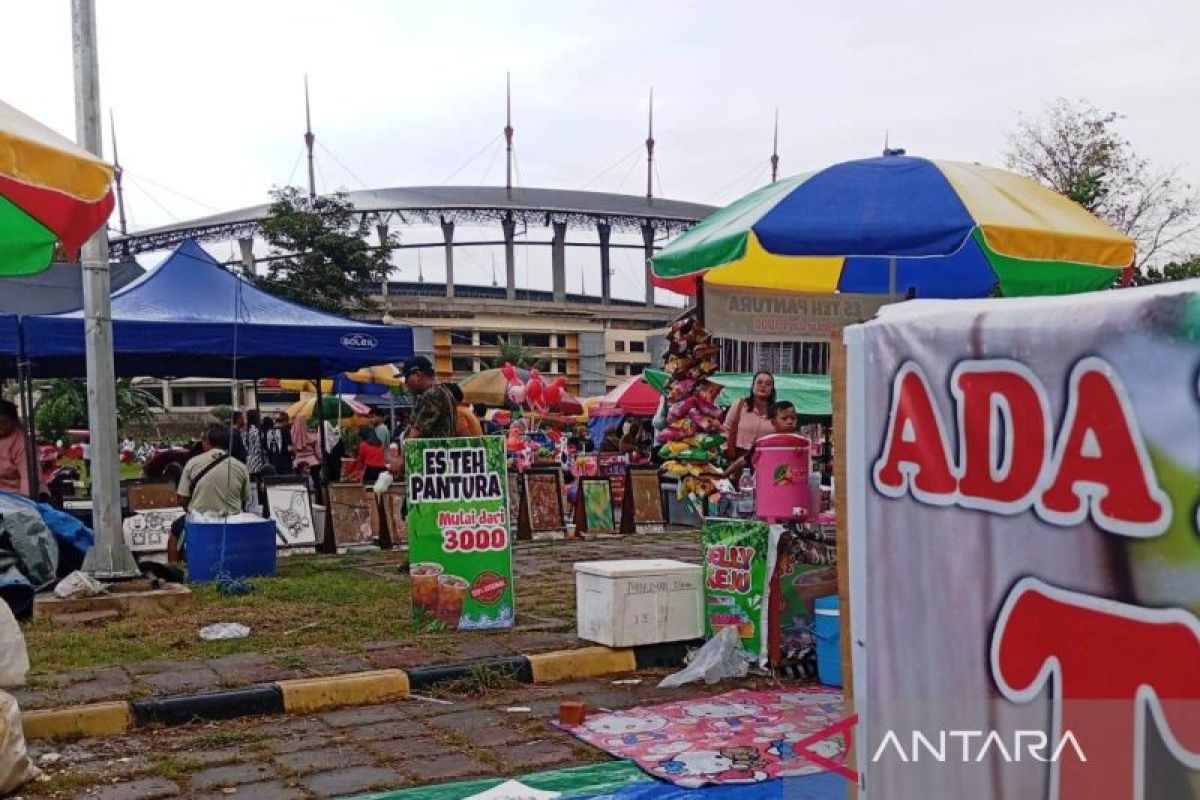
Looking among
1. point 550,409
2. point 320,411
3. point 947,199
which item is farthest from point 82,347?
point 550,409

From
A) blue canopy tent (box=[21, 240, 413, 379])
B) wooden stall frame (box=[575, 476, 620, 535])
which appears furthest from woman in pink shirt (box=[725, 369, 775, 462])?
wooden stall frame (box=[575, 476, 620, 535])

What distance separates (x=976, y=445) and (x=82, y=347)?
11.0m

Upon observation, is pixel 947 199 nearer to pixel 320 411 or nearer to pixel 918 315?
pixel 918 315

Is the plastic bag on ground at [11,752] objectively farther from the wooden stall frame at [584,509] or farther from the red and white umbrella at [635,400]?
the red and white umbrella at [635,400]

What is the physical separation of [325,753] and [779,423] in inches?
155

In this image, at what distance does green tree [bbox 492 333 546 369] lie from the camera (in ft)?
274

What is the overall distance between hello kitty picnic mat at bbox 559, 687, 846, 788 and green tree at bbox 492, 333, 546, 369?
72683 millimetres

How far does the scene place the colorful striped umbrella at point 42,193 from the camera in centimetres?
547

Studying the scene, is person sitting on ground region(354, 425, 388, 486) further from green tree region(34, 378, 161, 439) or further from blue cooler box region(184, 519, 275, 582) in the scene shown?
green tree region(34, 378, 161, 439)

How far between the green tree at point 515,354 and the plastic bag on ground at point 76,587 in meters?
70.1

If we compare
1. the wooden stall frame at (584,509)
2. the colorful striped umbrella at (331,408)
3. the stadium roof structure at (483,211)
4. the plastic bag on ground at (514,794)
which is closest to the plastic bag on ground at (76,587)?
the plastic bag on ground at (514,794)

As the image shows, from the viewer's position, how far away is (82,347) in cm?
1191

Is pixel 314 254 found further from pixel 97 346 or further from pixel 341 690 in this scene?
pixel 341 690

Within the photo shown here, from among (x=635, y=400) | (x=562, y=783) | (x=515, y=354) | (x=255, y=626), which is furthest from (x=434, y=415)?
(x=515, y=354)
